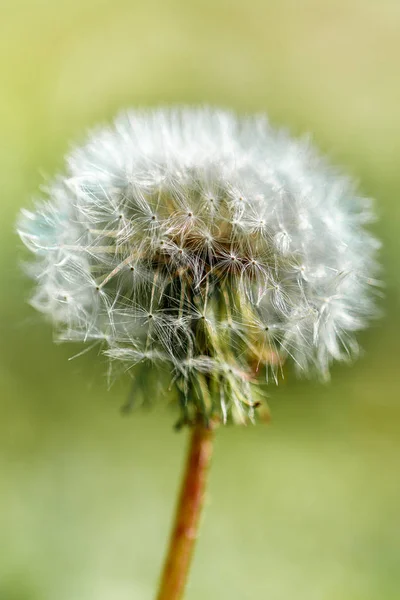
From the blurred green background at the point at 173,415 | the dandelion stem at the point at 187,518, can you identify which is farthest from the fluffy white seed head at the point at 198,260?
the blurred green background at the point at 173,415

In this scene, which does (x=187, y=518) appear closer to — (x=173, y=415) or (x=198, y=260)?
(x=198, y=260)

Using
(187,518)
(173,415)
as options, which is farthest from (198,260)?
(173,415)

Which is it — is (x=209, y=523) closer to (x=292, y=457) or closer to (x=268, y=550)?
(x=268, y=550)

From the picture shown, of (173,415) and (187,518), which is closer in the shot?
(187,518)

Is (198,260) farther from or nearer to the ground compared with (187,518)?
farther from the ground

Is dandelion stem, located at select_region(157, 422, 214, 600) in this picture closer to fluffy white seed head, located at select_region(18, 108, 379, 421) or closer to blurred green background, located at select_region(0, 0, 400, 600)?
fluffy white seed head, located at select_region(18, 108, 379, 421)

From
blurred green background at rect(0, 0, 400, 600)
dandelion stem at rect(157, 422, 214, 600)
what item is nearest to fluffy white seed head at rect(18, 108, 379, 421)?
dandelion stem at rect(157, 422, 214, 600)
